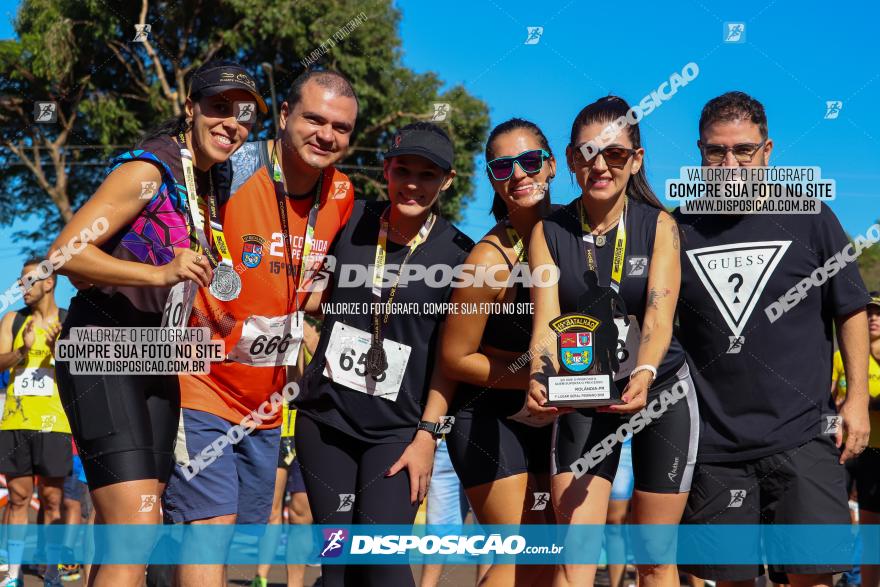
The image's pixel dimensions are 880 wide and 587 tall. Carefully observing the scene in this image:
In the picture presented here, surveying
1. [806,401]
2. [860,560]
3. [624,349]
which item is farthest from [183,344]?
[860,560]

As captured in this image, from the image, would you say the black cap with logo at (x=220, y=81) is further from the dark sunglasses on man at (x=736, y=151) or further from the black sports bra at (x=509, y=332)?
the dark sunglasses on man at (x=736, y=151)

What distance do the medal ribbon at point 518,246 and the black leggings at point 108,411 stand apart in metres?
1.65

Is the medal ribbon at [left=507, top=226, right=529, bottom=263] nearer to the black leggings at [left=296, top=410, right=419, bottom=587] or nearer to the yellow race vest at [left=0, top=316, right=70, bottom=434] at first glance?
the black leggings at [left=296, top=410, right=419, bottom=587]

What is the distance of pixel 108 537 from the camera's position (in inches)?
136

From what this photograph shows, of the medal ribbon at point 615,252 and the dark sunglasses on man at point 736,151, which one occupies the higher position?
the dark sunglasses on man at point 736,151

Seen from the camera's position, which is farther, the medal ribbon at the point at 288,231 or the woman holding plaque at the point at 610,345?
the medal ribbon at the point at 288,231

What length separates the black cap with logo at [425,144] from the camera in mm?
4125

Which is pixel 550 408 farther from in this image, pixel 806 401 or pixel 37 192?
pixel 37 192

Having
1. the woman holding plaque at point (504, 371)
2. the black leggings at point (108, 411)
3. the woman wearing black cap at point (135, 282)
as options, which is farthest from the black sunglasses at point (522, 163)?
the black leggings at point (108, 411)

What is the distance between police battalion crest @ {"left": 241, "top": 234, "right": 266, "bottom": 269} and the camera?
13.7ft

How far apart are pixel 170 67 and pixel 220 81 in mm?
16028

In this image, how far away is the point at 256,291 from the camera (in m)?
4.21

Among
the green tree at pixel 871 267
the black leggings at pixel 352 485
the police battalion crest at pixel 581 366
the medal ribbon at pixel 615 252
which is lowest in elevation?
the black leggings at pixel 352 485

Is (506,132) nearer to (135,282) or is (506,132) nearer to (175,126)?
(175,126)
